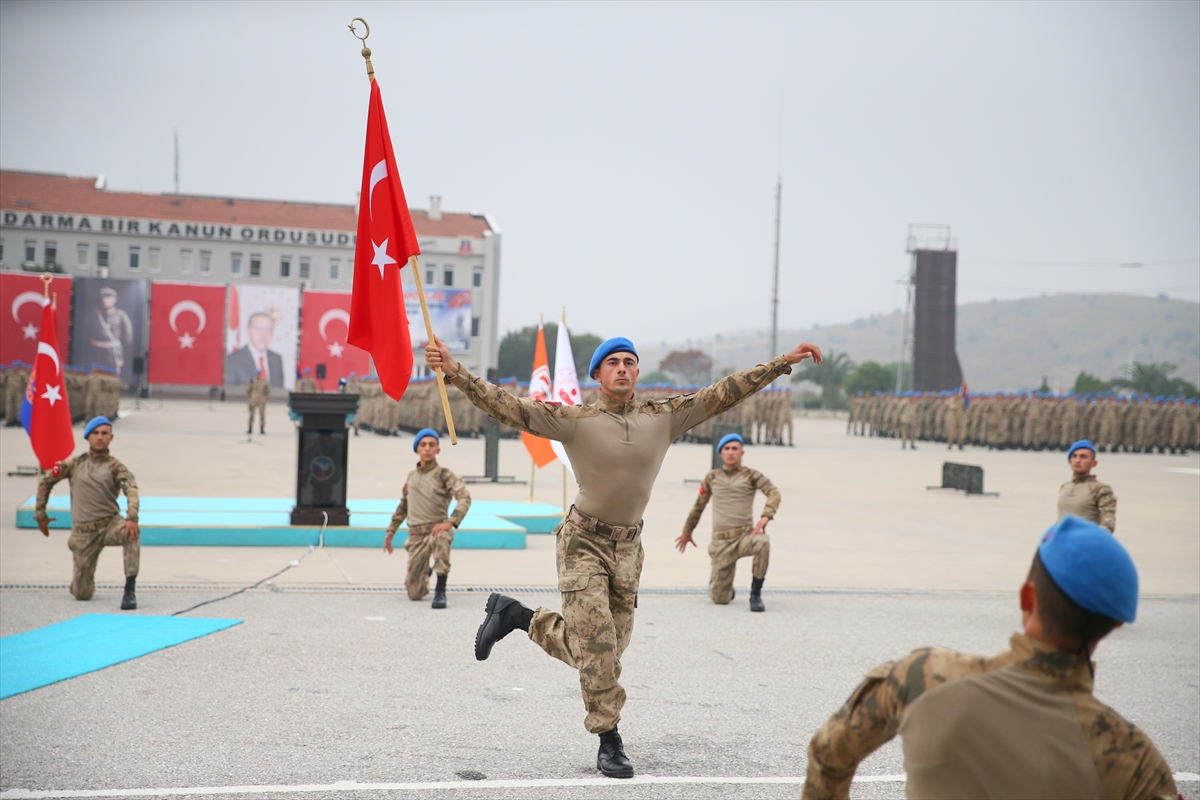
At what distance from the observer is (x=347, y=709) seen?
6.20 m

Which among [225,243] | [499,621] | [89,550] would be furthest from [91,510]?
[225,243]

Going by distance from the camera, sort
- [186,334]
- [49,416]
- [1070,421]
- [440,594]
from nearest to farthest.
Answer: [440,594], [49,416], [1070,421], [186,334]

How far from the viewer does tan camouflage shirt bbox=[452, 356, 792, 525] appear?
5.33 metres

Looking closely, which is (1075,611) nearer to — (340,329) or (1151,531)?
(1151,531)

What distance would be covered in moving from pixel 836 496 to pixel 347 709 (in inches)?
667

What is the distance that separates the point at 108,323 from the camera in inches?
2707

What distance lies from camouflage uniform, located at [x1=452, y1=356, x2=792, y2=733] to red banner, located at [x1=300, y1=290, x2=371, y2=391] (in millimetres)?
68500

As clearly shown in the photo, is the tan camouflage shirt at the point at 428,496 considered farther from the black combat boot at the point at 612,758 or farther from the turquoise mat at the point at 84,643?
the black combat boot at the point at 612,758

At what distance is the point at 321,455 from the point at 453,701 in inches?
299

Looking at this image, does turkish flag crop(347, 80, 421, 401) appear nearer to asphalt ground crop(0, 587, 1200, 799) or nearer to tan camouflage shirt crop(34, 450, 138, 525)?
asphalt ground crop(0, 587, 1200, 799)

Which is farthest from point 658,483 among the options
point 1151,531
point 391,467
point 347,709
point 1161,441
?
point 1161,441

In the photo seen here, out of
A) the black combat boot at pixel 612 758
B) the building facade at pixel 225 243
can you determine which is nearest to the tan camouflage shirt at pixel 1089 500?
the black combat boot at pixel 612 758

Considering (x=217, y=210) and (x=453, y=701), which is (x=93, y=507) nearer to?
(x=453, y=701)

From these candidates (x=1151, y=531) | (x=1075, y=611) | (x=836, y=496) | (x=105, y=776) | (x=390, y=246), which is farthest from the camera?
(x=836, y=496)
